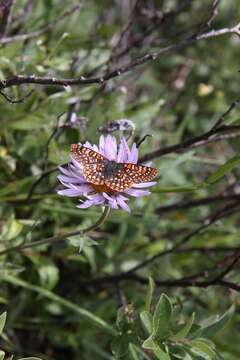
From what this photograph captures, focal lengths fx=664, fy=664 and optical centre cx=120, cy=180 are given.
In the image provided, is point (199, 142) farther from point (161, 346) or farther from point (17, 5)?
point (17, 5)

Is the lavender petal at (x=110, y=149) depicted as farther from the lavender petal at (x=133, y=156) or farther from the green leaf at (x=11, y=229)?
the green leaf at (x=11, y=229)

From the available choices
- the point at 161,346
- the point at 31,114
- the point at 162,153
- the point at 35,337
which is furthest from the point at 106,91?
the point at 161,346

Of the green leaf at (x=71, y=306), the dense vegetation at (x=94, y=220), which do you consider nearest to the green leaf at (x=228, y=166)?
the dense vegetation at (x=94, y=220)

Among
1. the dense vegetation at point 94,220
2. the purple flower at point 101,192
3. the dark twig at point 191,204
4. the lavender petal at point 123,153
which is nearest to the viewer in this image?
the purple flower at point 101,192

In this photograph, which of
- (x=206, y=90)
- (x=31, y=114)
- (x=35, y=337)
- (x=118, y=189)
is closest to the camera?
(x=118, y=189)

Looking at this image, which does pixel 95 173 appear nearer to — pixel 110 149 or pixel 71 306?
pixel 110 149

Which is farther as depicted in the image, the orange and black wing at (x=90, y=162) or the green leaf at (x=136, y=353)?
the green leaf at (x=136, y=353)

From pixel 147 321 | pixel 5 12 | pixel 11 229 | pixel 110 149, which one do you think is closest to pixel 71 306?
pixel 11 229
